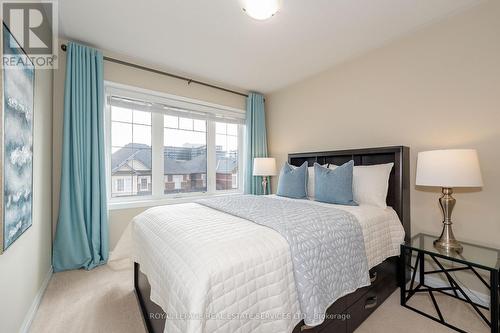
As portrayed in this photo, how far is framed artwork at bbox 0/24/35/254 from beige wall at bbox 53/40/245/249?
0.92 meters

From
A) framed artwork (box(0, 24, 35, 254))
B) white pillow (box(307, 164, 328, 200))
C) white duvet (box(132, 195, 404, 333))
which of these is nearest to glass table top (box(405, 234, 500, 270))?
white pillow (box(307, 164, 328, 200))

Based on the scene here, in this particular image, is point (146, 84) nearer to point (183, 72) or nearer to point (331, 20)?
point (183, 72)

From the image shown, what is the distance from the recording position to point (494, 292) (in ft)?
4.52

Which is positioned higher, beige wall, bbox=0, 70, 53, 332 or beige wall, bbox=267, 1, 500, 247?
beige wall, bbox=267, 1, 500, 247

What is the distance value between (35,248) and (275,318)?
2.00m

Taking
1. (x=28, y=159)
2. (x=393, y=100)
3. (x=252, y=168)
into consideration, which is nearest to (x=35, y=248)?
(x=28, y=159)

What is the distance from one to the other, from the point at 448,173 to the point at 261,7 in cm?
188

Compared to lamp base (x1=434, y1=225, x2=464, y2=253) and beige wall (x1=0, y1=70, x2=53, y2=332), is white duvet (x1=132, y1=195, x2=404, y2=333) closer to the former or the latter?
beige wall (x1=0, y1=70, x2=53, y2=332)

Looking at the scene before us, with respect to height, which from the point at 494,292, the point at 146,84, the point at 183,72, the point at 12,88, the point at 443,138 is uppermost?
the point at 183,72

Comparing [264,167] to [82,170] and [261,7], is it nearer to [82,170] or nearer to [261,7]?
[261,7]

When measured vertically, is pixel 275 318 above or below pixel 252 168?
below

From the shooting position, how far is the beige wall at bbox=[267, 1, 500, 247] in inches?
71.9

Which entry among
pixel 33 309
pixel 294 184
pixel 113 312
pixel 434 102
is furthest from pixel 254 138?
pixel 33 309

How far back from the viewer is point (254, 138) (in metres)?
3.89
